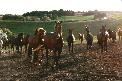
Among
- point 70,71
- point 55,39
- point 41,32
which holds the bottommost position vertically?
point 70,71

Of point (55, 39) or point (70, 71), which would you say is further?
point (55, 39)

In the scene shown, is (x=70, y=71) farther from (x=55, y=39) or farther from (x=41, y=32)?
(x=41, y=32)

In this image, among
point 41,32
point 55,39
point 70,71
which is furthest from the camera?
point 55,39

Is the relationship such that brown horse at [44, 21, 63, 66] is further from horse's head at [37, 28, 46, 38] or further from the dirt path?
the dirt path

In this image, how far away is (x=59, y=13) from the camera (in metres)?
110

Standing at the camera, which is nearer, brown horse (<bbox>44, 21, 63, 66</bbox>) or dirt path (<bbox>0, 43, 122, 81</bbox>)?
dirt path (<bbox>0, 43, 122, 81</bbox>)

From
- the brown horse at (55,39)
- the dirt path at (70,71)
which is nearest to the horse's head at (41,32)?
the brown horse at (55,39)

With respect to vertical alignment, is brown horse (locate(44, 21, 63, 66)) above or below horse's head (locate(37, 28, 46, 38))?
below

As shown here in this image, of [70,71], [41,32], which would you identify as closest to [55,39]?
[41,32]

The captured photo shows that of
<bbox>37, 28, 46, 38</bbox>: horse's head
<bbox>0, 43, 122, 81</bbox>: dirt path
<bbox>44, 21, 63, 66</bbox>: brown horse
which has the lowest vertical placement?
<bbox>0, 43, 122, 81</bbox>: dirt path

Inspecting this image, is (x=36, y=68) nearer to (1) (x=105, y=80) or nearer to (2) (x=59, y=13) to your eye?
(1) (x=105, y=80)

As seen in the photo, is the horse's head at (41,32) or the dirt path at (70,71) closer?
the dirt path at (70,71)

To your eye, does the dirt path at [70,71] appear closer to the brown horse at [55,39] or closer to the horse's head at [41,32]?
the brown horse at [55,39]

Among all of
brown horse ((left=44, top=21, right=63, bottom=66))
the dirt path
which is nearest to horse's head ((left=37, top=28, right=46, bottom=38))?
brown horse ((left=44, top=21, right=63, bottom=66))
